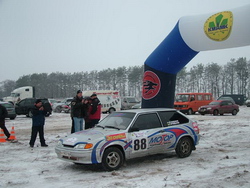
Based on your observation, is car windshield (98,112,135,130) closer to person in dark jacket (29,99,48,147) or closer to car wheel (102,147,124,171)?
car wheel (102,147,124,171)

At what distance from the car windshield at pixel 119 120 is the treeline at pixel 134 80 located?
8386cm

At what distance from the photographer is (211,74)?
9756 centimetres

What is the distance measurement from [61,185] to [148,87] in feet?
23.6

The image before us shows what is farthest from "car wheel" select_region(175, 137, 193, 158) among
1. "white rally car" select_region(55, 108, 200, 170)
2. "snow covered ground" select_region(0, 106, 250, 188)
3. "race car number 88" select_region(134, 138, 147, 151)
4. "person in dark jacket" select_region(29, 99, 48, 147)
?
"person in dark jacket" select_region(29, 99, 48, 147)

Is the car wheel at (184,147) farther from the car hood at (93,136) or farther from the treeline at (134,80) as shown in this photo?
the treeline at (134,80)

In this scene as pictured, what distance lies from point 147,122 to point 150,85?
14.7 feet

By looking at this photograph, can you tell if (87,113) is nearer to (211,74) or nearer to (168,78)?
(168,78)

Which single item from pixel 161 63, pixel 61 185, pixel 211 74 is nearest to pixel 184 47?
pixel 161 63

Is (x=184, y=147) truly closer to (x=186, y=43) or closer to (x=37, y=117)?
(x=186, y=43)

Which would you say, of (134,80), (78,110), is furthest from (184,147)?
(134,80)

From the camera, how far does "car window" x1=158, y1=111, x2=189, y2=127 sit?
850cm

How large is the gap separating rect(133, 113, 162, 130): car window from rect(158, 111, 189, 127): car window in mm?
223

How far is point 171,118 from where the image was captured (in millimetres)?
8719

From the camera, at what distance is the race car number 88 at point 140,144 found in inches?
299
